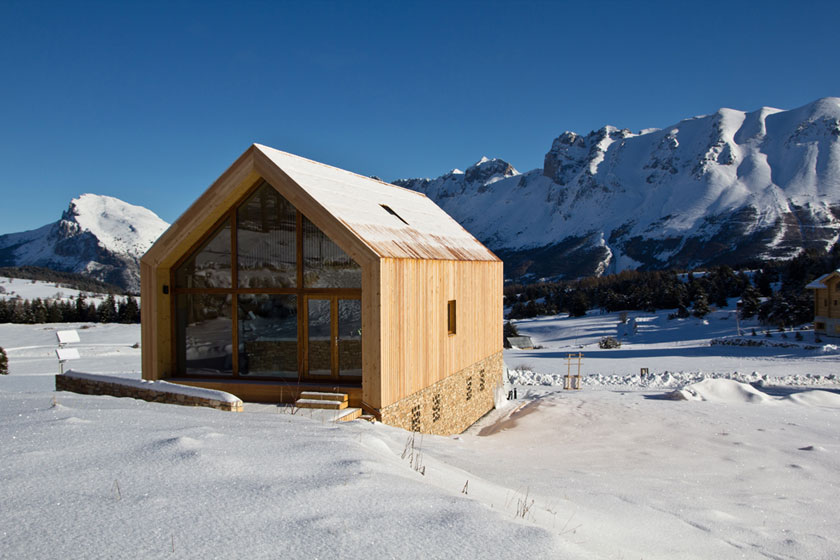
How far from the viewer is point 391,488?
12.4 feet

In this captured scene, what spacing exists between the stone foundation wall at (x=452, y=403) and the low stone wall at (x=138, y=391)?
2.27 m

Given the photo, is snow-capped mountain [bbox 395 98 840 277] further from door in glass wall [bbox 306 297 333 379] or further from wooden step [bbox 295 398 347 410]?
wooden step [bbox 295 398 347 410]

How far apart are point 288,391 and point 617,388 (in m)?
13.1

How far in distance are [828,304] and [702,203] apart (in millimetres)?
127073

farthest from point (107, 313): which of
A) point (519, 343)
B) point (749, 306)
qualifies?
point (749, 306)

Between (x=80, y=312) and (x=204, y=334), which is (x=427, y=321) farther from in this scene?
(x=80, y=312)

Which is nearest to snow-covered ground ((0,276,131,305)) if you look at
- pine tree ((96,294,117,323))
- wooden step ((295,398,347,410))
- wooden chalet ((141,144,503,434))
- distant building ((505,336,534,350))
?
pine tree ((96,294,117,323))

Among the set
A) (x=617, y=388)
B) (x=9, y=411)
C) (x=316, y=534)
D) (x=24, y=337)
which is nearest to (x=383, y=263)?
(x=9, y=411)

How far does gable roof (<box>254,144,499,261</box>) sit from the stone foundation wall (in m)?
2.34

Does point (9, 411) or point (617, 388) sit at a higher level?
point (9, 411)

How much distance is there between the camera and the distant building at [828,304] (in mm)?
28734

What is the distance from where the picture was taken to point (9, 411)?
5.47 metres

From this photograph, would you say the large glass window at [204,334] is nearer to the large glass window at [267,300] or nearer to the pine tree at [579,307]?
the large glass window at [267,300]

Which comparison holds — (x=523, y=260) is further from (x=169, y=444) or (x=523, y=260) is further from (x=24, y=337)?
(x=169, y=444)
